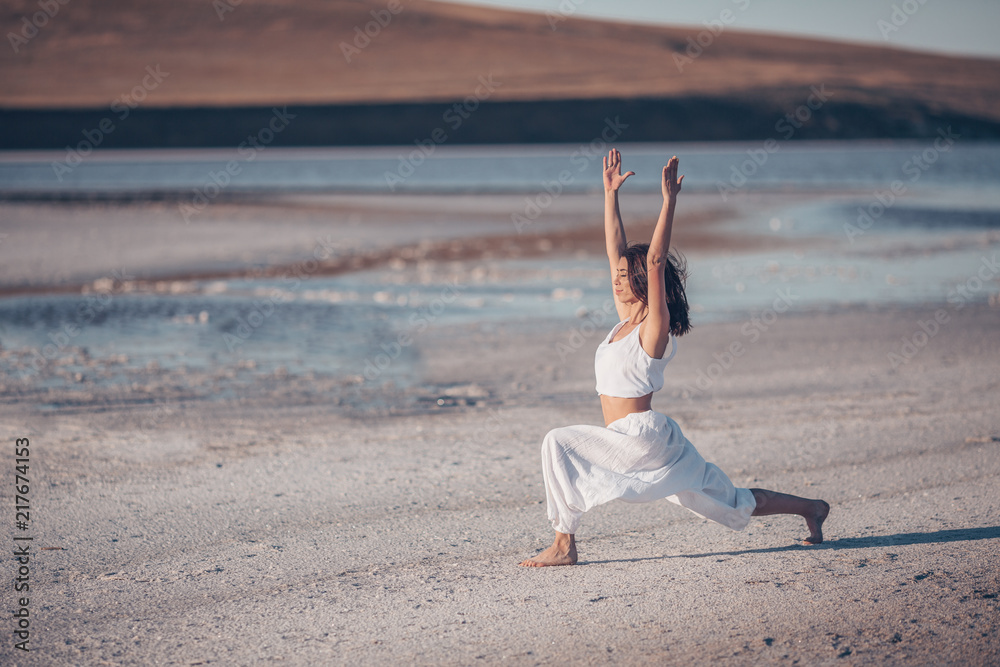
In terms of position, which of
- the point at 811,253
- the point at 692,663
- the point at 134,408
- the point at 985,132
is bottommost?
the point at 692,663

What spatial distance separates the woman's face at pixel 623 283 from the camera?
4086 millimetres

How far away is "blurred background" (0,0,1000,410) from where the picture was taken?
10188 mm

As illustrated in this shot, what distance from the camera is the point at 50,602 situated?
3.81 m

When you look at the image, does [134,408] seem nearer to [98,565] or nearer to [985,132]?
[98,565]

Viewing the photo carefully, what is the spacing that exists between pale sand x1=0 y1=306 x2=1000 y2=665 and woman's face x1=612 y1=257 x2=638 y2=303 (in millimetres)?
1165

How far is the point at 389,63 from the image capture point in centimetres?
11319

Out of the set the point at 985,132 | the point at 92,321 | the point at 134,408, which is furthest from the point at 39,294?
the point at 985,132

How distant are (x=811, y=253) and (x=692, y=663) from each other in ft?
47.6
